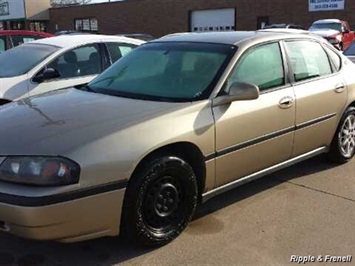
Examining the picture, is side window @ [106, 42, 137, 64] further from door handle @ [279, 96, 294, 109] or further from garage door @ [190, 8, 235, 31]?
garage door @ [190, 8, 235, 31]

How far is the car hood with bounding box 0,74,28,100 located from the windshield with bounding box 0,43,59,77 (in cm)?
13

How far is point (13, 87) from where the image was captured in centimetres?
655

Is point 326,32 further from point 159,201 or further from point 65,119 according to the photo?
point 65,119

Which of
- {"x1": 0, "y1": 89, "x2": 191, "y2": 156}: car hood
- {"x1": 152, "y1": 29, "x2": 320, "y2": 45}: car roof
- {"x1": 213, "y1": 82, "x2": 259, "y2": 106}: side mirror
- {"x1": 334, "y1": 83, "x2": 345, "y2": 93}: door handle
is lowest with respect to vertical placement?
{"x1": 334, "y1": 83, "x2": 345, "y2": 93}: door handle

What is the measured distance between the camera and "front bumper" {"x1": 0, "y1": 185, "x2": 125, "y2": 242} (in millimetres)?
3158

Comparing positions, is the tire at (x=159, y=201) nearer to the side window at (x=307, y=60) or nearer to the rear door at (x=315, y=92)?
the rear door at (x=315, y=92)

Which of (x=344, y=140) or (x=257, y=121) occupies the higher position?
(x=257, y=121)

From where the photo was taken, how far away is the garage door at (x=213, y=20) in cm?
3622

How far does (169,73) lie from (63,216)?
1.78 metres

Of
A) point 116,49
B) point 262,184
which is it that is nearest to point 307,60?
point 262,184

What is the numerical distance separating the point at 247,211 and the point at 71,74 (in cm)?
364

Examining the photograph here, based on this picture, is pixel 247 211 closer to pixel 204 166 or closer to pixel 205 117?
pixel 204 166

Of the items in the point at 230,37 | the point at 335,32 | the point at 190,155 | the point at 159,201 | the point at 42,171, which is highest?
the point at 230,37

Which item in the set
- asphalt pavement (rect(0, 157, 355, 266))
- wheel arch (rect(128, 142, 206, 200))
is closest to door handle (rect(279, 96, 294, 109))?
asphalt pavement (rect(0, 157, 355, 266))
